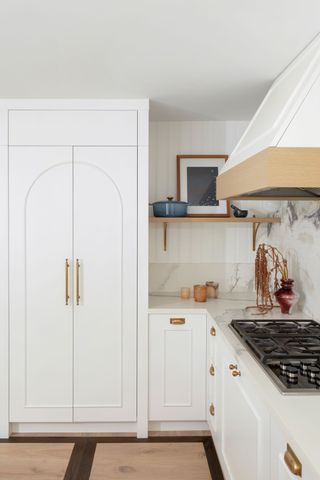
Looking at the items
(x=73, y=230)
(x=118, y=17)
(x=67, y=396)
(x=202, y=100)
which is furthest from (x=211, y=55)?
(x=67, y=396)

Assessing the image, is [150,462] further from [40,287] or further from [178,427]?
[40,287]

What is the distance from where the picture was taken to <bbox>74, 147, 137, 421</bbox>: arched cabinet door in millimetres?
3355

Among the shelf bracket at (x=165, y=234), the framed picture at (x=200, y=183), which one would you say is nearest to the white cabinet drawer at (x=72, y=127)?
the framed picture at (x=200, y=183)

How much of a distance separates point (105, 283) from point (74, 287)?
0.22 meters

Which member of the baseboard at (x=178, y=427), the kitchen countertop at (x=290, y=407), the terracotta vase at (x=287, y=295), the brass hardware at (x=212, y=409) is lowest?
the baseboard at (x=178, y=427)

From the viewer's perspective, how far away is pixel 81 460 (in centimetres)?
306

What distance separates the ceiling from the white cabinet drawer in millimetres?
138

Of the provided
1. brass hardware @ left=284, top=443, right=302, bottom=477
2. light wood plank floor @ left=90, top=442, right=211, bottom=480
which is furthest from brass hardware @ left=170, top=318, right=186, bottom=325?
brass hardware @ left=284, top=443, right=302, bottom=477

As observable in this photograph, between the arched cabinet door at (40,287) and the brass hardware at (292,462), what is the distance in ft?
7.18

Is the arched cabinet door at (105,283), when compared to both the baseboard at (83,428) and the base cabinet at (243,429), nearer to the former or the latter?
the baseboard at (83,428)

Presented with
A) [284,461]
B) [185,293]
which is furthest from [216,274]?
[284,461]

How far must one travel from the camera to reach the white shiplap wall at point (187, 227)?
3.98 meters

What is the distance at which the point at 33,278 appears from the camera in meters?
3.38

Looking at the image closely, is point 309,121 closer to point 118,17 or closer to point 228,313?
point 118,17
